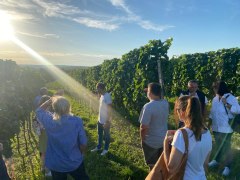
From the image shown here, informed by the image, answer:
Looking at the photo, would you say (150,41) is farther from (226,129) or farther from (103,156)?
(226,129)

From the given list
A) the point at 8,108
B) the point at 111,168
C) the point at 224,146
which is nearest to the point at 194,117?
the point at 224,146

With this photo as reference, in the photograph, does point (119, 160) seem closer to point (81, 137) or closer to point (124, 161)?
point (124, 161)

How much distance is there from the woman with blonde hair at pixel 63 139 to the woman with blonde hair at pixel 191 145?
5.20 feet

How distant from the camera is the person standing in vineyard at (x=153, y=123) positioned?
535 cm

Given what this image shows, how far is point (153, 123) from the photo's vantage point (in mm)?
5492

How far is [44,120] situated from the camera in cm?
439

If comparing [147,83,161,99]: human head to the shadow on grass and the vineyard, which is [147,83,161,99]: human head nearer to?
the shadow on grass

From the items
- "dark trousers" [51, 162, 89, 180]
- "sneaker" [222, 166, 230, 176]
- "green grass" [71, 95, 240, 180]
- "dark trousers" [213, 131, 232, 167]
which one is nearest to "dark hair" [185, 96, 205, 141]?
→ "dark trousers" [51, 162, 89, 180]

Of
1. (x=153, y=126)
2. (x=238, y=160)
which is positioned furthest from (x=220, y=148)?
(x=153, y=126)

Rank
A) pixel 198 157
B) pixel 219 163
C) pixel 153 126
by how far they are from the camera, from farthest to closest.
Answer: pixel 219 163 → pixel 153 126 → pixel 198 157

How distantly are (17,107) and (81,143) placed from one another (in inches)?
289

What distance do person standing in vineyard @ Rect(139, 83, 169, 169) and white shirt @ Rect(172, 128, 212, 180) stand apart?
2.12 meters

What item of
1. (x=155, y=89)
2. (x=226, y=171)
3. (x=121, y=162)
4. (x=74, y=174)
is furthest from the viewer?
(x=121, y=162)

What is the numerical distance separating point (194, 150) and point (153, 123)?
2.36 meters
